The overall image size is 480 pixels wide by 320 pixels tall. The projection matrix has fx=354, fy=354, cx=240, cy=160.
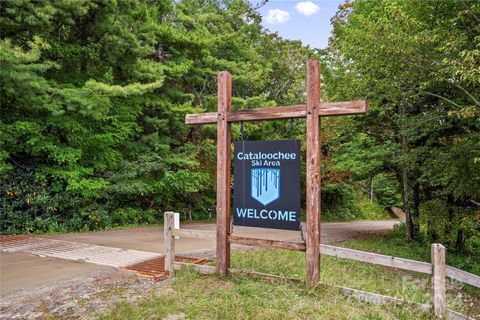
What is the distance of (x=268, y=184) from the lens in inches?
203

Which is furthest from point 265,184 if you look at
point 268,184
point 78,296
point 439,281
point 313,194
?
point 78,296

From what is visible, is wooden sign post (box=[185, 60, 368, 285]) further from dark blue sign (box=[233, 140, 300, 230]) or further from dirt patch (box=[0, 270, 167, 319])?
dirt patch (box=[0, 270, 167, 319])

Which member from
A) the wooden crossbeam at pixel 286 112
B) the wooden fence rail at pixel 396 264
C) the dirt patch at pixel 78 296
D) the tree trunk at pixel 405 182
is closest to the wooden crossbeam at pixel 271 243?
the wooden fence rail at pixel 396 264

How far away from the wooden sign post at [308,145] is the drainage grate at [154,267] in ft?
3.18

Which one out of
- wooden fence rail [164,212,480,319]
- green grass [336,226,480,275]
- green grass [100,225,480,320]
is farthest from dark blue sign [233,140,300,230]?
green grass [336,226,480,275]

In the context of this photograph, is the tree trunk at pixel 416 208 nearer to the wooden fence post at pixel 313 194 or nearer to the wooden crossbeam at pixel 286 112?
the wooden fence post at pixel 313 194

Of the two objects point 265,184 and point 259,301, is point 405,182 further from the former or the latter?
point 259,301

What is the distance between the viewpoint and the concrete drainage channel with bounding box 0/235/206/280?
6082 mm

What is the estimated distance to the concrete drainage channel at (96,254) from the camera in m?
6.08

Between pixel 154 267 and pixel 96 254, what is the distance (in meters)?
1.62

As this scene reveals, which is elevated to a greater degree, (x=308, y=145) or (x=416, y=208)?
(x=308, y=145)

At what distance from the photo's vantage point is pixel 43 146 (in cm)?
941

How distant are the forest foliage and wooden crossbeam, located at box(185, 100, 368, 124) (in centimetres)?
218

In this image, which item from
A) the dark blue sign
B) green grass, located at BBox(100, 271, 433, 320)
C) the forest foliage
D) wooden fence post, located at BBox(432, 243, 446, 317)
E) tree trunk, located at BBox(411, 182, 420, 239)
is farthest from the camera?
tree trunk, located at BBox(411, 182, 420, 239)
